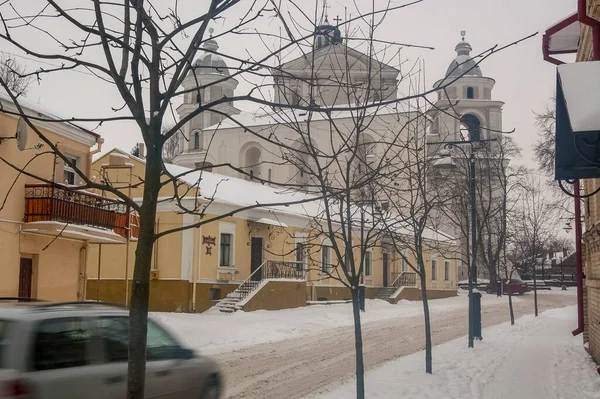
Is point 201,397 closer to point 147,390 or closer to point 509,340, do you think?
point 147,390

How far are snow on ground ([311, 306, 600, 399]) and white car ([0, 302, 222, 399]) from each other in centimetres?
396

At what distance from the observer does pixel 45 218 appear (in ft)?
65.5

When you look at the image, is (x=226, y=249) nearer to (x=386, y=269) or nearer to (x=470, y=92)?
(x=386, y=269)

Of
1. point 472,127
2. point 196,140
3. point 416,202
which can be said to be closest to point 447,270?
point 196,140

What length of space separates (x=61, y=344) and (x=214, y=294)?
2434 centimetres

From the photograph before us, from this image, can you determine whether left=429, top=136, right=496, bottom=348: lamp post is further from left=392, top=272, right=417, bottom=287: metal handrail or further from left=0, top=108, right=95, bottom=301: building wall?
left=392, top=272, right=417, bottom=287: metal handrail

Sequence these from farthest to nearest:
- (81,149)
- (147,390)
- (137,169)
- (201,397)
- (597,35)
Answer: (137,169), (81,149), (597,35), (201,397), (147,390)

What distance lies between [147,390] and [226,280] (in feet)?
78.4

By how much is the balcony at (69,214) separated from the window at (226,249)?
8.59 metres

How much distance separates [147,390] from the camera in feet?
23.8

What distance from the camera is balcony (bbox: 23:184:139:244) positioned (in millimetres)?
19891

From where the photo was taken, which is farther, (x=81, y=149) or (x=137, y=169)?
(x=137, y=169)

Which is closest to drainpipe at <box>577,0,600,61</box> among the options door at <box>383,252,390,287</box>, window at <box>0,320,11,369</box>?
window at <box>0,320,11,369</box>

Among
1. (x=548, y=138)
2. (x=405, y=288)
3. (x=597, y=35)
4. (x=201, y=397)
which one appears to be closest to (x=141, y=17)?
(x=201, y=397)
